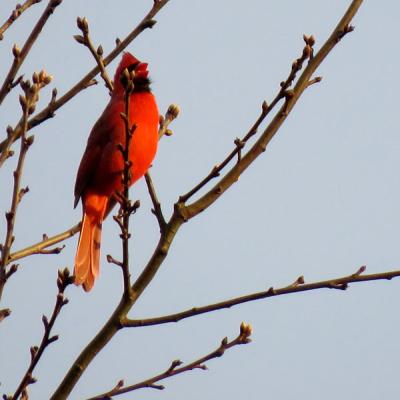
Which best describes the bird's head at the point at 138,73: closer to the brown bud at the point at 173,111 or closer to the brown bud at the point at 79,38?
the brown bud at the point at 173,111

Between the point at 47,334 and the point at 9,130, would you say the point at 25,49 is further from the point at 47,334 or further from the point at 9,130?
the point at 47,334

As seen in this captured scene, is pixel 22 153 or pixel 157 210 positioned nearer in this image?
pixel 22 153

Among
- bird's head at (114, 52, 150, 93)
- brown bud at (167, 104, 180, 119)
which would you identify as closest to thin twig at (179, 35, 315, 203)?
brown bud at (167, 104, 180, 119)

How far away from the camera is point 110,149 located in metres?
5.21

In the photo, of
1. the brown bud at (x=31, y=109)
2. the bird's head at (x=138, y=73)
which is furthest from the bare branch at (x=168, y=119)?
the brown bud at (x=31, y=109)

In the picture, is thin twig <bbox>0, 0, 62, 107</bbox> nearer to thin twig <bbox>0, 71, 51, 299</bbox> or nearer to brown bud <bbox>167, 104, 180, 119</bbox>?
thin twig <bbox>0, 71, 51, 299</bbox>

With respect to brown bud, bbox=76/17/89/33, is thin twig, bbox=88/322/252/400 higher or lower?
lower

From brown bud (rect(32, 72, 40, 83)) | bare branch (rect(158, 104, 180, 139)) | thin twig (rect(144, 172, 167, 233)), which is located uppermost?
bare branch (rect(158, 104, 180, 139))

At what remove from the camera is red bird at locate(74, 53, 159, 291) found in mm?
4852

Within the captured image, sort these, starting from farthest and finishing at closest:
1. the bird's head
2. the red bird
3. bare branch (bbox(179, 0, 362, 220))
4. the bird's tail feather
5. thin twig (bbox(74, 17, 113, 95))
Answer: the bird's head, the red bird, the bird's tail feather, thin twig (bbox(74, 17, 113, 95)), bare branch (bbox(179, 0, 362, 220))

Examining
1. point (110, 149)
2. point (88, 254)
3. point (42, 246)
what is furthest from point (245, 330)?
point (110, 149)

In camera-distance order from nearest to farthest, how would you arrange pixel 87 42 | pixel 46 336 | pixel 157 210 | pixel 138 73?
pixel 46 336 < pixel 157 210 < pixel 87 42 < pixel 138 73

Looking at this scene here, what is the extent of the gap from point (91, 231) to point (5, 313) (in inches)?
83.7

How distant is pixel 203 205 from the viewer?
2971mm
